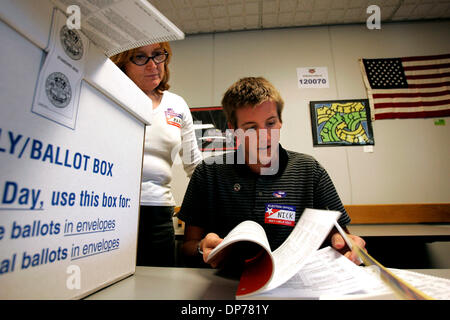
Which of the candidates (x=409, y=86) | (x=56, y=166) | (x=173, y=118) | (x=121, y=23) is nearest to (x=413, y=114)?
(x=409, y=86)

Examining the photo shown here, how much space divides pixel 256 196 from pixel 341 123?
172 cm

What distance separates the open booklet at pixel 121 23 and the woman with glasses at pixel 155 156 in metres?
0.52

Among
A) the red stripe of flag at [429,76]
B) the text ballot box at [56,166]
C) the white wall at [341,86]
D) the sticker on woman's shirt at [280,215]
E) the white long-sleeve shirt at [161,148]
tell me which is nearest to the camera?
the text ballot box at [56,166]

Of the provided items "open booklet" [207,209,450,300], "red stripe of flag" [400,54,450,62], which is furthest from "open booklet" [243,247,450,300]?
"red stripe of flag" [400,54,450,62]

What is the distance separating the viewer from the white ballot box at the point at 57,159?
0.70ft

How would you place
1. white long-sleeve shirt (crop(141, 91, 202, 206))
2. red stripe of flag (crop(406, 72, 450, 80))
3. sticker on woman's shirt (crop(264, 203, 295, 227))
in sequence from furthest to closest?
red stripe of flag (crop(406, 72, 450, 80)) → white long-sleeve shirt (crop(141, 91, 202, 206)) → sticker on woman's shirt (crop(264, 203, 295, 227))

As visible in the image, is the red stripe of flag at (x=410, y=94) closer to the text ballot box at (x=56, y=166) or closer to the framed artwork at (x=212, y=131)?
the framed artwork at (x=212, y=131)

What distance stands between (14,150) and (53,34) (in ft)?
0.50

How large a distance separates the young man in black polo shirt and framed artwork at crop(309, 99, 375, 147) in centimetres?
138

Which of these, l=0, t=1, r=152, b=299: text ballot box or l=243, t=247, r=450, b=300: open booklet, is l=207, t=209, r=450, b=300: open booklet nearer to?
l=243, t=247, r=450, b=300: open booklet

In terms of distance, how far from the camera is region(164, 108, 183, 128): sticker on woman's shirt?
0.94 m

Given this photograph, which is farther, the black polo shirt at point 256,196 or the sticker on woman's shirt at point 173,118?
the sticker on woman's shirt at point 173,118

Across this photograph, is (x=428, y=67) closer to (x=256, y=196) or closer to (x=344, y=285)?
(x=256, y=196)

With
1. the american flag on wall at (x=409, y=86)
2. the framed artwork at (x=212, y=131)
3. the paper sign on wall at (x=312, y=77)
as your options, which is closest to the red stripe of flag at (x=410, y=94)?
the american flag on wall at (x=409, y=86)
